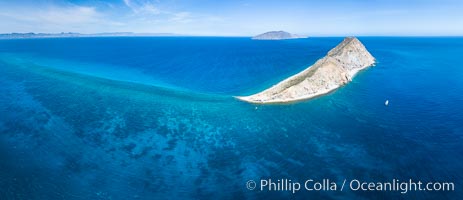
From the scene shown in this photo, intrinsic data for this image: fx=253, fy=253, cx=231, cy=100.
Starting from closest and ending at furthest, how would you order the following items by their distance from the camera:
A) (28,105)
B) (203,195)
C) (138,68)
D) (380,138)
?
1. (203,195)
2. (380,138)
3. (28,105)
4. (138,68)

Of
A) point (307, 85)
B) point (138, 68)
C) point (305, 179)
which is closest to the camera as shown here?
point (305, 179)

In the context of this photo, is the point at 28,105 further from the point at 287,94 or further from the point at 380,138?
the point at 380,138

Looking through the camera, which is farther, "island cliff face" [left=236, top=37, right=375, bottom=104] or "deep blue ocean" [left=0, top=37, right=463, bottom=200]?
"island cliff face" [left=236, top=37, right=375, bottom=104]

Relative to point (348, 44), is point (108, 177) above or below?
below

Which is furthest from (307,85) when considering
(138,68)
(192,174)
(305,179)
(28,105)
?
(138,68)

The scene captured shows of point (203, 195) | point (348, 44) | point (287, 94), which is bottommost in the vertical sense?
point (203, 195)

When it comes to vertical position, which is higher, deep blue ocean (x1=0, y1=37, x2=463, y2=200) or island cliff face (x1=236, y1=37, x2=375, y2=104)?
island cliff face (x1=236, y1=37, x2=375, y2=104)

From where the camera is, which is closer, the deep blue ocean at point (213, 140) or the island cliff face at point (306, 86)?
the deep blue ocean at point (213, 140)

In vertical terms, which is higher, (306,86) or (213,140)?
(306,86)

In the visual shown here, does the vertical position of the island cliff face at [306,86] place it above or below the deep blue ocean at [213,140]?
above

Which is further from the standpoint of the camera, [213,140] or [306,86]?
[306,86]

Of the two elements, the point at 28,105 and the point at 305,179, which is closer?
the point at 305,179
